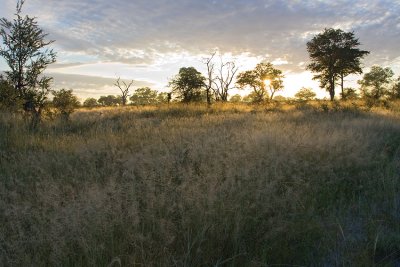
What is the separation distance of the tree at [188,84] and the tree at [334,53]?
46.9 ft

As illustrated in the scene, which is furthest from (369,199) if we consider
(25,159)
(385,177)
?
(25,159)

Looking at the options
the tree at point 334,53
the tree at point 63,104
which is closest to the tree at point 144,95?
the tree at point 334,53

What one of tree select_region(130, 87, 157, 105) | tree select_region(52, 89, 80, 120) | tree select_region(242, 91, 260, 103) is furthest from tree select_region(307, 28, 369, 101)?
tree select_region(130, 87, 157, 105)

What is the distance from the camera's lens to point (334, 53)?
133ft

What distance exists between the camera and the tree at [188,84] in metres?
43.6

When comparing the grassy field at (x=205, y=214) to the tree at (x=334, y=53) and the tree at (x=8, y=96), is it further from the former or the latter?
the tree at (x=334, y=53)

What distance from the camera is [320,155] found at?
554cm

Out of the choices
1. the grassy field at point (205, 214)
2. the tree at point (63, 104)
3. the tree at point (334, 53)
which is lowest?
the grassy field at point (205, 214)

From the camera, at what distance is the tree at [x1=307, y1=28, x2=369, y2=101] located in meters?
40.4

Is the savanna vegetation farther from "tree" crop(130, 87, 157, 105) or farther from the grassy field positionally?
"tree" crop(130, 87, 157, 105)

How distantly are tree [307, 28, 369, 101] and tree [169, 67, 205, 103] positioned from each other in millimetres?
14298

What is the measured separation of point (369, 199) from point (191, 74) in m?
45.5

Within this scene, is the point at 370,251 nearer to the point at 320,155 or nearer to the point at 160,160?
the point at 320,155

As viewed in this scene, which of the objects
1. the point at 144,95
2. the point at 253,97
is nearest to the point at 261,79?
the point at 253,97
